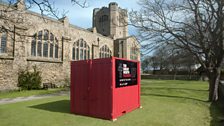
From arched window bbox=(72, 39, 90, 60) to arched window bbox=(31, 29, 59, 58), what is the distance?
368 centimetres

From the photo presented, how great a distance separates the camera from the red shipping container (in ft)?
32.2

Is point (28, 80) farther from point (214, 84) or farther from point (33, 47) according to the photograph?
point (214, 84)

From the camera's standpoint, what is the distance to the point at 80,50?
112 feet

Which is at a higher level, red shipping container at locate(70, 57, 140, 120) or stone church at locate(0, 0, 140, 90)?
stone church at locate(0, 0, 140, 90)

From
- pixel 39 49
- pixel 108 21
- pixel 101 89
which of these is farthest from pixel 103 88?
pixel 108 21

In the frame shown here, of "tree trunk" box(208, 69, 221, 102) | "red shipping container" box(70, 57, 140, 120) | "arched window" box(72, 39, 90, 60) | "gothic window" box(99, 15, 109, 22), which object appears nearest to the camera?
"red shipping container" box(70, 57, 140, 120)

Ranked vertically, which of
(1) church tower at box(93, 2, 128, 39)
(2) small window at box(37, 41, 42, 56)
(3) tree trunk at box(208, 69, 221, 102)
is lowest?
(3) tree trunk at box(208, 69, 221, 102)

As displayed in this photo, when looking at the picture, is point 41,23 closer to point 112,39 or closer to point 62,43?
point 62,43

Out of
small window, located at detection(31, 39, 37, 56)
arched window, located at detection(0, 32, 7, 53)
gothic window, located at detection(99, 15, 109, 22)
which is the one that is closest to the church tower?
gothic window, located at detection(99, 15, 109, 22)

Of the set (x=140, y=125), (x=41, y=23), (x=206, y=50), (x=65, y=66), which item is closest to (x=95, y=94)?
(x=140, y=125)

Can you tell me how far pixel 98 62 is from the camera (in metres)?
10.3

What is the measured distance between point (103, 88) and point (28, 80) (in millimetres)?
16258

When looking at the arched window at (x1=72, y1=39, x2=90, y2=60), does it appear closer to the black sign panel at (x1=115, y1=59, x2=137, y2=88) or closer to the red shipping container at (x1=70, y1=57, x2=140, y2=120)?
the black sign panel at (x1=115, y1=59, x2=137, y2=88)

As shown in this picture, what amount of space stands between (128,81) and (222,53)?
8.08m
